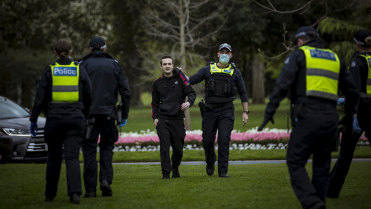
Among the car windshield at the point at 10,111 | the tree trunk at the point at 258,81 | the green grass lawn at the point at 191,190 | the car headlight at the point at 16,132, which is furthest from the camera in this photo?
the tree trunk at the point at 258,81

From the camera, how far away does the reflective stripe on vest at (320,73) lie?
6664mm

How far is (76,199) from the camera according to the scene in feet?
25.7

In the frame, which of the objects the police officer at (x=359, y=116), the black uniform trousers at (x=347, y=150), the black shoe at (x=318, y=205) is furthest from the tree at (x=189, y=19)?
the black shoe at (x=318, y=205)

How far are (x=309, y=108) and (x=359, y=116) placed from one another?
1534 mm

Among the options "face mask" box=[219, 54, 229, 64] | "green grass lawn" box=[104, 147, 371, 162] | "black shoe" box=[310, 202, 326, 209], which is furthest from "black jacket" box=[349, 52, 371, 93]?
"green grass lawn" box=[104, 147, 371, 162]

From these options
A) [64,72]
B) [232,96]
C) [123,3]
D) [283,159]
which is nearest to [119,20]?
[123,3]

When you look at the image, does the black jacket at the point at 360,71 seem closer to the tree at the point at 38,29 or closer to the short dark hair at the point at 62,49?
the short dark hair at the point at 62,49

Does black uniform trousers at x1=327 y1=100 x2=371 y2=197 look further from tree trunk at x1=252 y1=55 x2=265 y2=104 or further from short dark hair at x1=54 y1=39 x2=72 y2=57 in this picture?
tree trunk at x1=252 y1=55 x2=265 y2=104

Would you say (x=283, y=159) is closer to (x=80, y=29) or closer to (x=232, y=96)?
(x=232, y=96)

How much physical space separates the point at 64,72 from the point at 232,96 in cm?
360

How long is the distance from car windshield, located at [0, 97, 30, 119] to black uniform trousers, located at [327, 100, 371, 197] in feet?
28.7

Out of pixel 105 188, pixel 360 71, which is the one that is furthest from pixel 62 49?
pixel 360 71

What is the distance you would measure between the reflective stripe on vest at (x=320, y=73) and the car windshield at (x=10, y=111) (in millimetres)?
9418

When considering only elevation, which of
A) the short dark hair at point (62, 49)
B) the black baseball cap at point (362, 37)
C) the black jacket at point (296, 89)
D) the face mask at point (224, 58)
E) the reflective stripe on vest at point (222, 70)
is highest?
the black baseball cap at point (362, 37)
